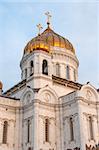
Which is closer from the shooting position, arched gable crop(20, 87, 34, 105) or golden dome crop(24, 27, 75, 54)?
arched gable crop(20, 87, 34, 105)

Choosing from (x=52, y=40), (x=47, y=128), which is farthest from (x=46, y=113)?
(x=52, y=40)

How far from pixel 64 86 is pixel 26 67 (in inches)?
185

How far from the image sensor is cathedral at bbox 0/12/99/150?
94.1ft

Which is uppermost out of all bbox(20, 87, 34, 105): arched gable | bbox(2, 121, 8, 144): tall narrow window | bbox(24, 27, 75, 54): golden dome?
bbox(24, 27, 75, 54): golden dome

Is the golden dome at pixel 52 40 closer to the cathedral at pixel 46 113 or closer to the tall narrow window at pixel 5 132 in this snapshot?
the cathedral at pixel 46 113

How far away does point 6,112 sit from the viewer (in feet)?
99.8

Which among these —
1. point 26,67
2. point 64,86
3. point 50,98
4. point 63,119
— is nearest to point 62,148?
point 63,119

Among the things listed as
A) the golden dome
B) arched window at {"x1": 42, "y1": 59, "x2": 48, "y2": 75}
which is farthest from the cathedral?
the golden dome

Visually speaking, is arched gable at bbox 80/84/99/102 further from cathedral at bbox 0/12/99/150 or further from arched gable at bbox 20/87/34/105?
arched gable at bbox 20/87/34/105

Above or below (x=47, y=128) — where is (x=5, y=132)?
below

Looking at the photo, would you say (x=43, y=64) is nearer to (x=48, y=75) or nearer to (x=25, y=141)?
(x=48, y=75)

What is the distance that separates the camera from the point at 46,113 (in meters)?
30.2

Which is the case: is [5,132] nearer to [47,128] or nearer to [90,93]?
[47,128]

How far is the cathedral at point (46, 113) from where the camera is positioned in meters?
28.7
